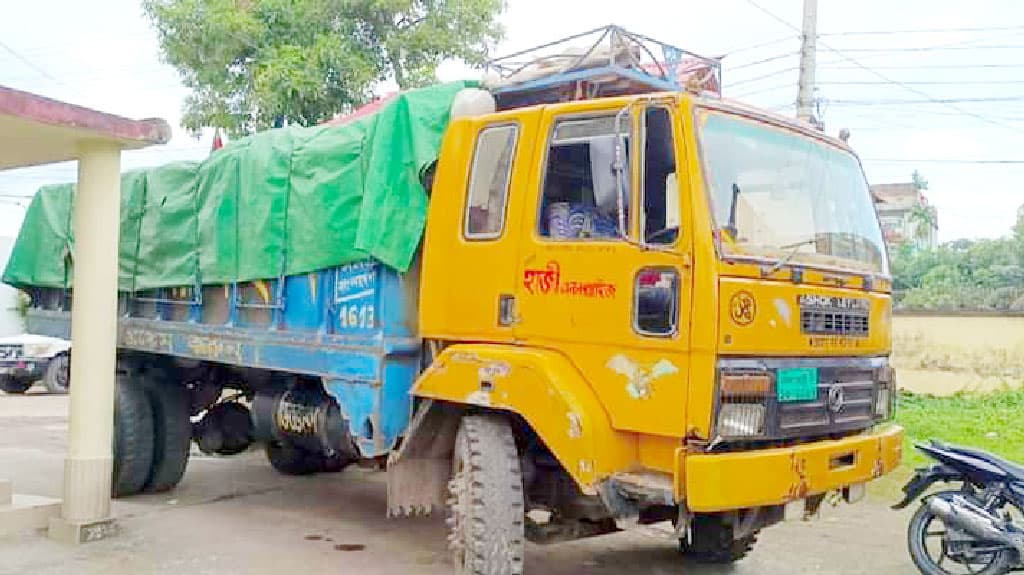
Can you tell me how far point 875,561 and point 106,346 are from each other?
539 cm

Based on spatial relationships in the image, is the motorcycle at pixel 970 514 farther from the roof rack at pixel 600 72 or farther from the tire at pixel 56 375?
the tire at pixel 56 375

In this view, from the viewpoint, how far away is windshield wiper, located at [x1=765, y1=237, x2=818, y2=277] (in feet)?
15.5

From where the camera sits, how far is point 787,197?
5137 mm

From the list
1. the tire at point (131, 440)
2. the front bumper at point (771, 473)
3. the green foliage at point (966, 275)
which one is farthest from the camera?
the green foliage at point (966, 275)

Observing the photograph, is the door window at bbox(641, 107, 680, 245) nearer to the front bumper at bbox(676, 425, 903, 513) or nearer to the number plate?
the number plate

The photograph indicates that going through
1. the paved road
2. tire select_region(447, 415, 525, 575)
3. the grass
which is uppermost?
tire select_region(447, 415, 525, 575)

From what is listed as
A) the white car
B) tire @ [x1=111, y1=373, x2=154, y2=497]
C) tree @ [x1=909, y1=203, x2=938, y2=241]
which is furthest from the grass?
tree @ [x1=909, y1=203, x2=938, y2=241]

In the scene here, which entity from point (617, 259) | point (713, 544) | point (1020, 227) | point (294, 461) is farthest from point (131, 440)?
point (1020, 227)

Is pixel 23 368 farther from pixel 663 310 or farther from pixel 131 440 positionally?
pixel 663 310

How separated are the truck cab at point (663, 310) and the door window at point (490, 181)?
0.04 feet

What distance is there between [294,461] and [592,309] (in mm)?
5358

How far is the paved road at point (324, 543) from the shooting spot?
6.37 meters

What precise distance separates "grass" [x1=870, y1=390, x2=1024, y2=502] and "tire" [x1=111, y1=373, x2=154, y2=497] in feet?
20.5

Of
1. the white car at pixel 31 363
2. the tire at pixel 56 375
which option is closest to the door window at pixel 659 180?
the white car at pixel 31 363
